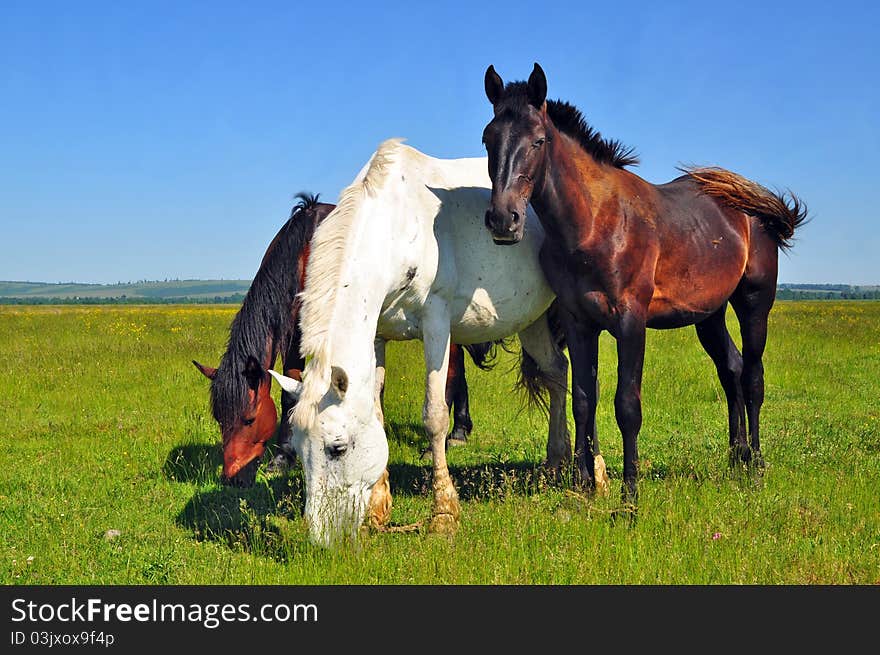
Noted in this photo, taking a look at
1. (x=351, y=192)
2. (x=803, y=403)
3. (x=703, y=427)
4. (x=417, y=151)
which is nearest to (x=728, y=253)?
(x=417, y=151)

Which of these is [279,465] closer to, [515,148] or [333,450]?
[333,450]

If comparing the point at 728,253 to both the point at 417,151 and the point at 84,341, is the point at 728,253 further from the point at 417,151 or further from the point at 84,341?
the point at 84,341

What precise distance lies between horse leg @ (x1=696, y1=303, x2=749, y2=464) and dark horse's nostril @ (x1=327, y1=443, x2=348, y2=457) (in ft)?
12.6

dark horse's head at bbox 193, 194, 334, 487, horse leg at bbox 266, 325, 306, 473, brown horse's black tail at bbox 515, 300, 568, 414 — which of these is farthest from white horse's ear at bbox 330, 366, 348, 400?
brown horse's black tail at bbox 515, 300, 568, 414

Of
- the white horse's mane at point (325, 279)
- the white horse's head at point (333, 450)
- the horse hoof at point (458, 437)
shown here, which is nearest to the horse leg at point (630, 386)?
the white horse's head at point (333, 450)

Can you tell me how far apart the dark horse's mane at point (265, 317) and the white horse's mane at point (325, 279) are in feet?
4.30

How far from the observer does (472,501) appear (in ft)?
19.9

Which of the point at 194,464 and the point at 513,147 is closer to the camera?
the point at 513,147

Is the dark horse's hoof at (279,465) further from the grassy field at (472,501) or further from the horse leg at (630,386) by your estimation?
the horse leg at (630,386)

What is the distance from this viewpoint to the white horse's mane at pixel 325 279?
456 cm

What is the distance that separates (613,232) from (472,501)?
2262mm

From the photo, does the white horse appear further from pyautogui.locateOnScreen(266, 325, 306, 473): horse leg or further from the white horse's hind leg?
pyautogui.locateOnScreen(266, 325, 306, 473): horse leg

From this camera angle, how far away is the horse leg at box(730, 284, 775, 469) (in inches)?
270

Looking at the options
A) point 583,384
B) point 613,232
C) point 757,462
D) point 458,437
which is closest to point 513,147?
point 613,232
